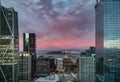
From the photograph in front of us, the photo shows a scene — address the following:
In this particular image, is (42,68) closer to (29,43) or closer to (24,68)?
(29,43)

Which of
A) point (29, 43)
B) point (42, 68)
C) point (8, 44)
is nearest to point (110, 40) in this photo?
point (8, 44)

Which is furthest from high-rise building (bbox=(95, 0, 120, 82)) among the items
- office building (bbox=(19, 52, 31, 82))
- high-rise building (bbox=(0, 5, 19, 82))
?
office building (bbox=(19, 52, 31, 82))

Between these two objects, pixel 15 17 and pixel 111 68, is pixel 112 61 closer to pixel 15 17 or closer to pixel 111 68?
pixel 111 68

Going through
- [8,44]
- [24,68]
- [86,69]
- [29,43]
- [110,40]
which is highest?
[110,40]

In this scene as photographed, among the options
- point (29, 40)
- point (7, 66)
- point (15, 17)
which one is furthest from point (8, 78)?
point (29, 40)

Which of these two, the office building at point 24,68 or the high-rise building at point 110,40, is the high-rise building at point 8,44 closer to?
the high-rise building at point 110,40

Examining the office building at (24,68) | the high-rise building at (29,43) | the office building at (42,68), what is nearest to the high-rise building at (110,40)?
the office building at (24,68)
